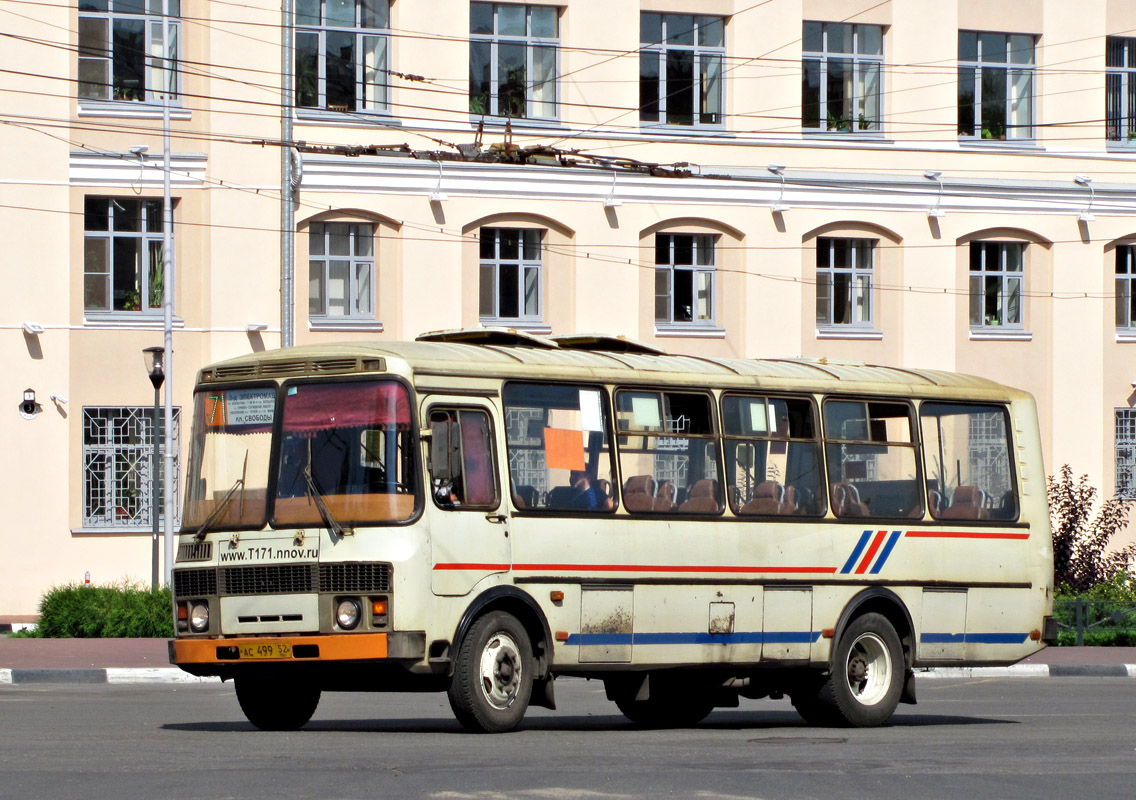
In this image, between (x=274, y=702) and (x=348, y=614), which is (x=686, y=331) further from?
(x=348, y=614)

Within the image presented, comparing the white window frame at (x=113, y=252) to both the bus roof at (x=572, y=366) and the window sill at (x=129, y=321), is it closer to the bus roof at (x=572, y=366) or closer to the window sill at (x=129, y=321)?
the window sill at (x=129, y=321)

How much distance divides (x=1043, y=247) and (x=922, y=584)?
2300 centimetres

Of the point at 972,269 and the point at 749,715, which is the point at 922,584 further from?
the point at 972,269

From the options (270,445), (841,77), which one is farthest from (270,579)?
(841,77)

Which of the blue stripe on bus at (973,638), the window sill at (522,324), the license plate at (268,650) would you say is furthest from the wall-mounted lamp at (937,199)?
the license plate at (268,650)

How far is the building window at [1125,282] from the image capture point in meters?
39.0

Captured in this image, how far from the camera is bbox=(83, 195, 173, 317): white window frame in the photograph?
1329 inches

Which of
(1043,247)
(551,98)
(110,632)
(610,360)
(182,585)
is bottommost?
(110,632)

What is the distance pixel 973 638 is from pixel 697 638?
9.80 ft

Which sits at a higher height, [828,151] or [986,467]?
[828,151]

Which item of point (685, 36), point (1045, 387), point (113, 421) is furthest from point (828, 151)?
point (113, 421)

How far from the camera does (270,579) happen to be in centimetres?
1373

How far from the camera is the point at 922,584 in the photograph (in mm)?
16672

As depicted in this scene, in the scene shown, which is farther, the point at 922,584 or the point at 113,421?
the point at 113,421
